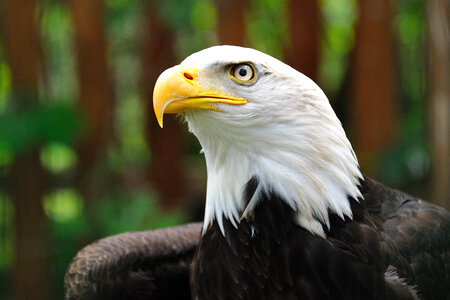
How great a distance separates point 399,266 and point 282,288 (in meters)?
0.40

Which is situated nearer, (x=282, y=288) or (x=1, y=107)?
(x=282, y=288)

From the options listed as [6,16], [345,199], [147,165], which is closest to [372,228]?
[345,199]

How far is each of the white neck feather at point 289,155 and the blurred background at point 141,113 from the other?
2.21 meters

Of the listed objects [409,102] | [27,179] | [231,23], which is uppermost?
[231,23]

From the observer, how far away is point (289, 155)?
209 centimetres

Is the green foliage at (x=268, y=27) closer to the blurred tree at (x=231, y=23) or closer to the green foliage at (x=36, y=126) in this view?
the blurred tree at (x=231, y=23)

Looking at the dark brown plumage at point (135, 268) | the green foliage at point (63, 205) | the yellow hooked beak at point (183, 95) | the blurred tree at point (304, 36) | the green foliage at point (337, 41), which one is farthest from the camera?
the green foliage at point (337, 41)

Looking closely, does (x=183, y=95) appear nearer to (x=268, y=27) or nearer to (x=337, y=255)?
(x=337, y=255)

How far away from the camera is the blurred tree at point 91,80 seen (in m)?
5.03

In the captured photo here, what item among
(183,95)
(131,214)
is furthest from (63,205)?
(183,95)

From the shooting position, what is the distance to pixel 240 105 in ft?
6.89

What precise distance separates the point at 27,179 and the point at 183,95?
3024 mm

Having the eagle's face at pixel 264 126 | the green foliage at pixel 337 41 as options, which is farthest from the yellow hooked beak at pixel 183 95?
the green foliage at pixel 337 41

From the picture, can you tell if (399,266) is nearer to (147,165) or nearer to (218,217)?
(218,217)
